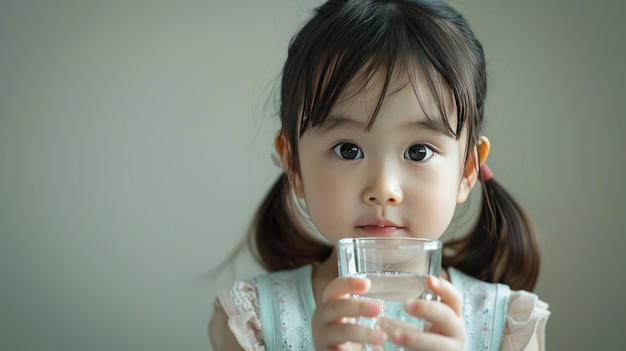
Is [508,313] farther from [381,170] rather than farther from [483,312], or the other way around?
[381,170]

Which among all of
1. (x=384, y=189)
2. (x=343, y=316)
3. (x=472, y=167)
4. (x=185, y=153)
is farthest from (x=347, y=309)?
(x=185, y=153)

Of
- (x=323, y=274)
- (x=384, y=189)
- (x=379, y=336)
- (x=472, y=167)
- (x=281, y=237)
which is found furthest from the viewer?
(x=281, y=237)

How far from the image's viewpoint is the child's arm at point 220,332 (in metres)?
1.28

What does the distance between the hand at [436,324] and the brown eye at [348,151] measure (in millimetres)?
278

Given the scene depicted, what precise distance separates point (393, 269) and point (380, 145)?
0.26 m

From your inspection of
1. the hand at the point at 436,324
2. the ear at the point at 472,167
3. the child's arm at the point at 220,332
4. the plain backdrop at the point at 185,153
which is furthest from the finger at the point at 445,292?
the plain backdrop at the point at 185,153

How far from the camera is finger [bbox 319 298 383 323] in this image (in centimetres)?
85

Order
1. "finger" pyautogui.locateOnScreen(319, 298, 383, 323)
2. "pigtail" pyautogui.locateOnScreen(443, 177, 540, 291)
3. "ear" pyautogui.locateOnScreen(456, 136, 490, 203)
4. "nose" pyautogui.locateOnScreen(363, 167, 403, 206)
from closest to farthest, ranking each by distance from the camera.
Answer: "finger" pyautogui.locateOnScreen(319, 298, 383, 323)
"nose" pyautogui.locateOnScreen(363, 167, 403, 206)
"ear" pyautogui.locateOnScreen(456, 136, 490, 203)
"pigtail" pyautogui.locateOnScreen(443, 177, 540, 291)

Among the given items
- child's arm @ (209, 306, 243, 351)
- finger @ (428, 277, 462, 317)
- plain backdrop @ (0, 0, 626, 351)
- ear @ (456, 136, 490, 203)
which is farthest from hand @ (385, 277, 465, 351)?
plain backdrop @ (0, 0, 626, 351)

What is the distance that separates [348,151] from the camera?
1.12 meters

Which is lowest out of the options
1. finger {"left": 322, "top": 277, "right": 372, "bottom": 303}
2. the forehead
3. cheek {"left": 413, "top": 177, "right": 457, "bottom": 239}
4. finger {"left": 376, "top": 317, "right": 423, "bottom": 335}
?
finger {"left": 376, "top": 317, "right": 423, "bottom": 335}

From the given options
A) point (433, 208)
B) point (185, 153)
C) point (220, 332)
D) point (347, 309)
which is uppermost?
point (185, 153)

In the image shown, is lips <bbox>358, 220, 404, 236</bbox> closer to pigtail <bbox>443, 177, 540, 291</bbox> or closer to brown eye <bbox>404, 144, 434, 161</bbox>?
brown eye <bbox>404, 144, 434, 161</bbox>

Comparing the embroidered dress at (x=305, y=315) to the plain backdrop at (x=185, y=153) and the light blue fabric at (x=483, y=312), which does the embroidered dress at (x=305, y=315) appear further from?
the plain backdrop at (x=185, y=153)
